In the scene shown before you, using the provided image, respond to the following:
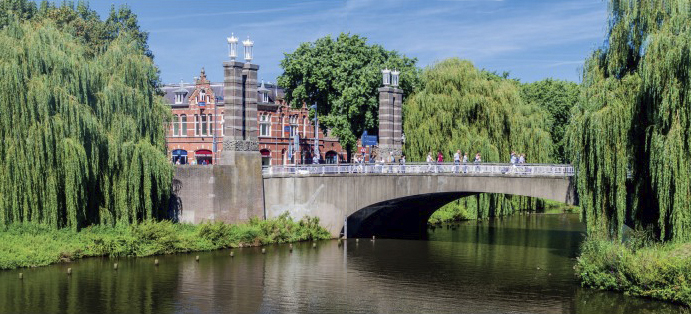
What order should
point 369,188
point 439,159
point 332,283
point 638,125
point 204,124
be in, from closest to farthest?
1. point 638,125
2. point 332,283
3. point 369,188
4. point 439,159
5. point 204,124

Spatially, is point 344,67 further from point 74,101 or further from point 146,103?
point 74,101

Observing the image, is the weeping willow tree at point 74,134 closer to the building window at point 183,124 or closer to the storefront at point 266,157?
the storefront at point 266,157

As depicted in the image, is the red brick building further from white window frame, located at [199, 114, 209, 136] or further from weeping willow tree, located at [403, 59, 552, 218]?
weeping willow tree, located at [403, 59, 552, 218]

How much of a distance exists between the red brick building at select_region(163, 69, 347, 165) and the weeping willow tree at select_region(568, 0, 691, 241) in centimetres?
4107

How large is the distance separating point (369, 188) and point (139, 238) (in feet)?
45.0

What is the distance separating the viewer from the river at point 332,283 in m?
26.8

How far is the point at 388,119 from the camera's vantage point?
166ft

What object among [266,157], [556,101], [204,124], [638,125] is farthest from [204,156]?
[638,125]

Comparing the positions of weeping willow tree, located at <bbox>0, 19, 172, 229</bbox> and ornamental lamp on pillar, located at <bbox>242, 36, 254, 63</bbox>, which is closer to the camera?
weeping willow tree, located at <bbox>0, 19, 172, 229</bbox>

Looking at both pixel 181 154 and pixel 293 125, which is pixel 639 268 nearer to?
pixel 293 125

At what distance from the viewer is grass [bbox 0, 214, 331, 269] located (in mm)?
33156

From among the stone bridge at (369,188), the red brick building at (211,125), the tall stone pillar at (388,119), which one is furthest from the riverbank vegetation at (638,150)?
the red brick building at (211,125)

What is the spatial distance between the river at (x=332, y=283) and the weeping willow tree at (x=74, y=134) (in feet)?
10.2

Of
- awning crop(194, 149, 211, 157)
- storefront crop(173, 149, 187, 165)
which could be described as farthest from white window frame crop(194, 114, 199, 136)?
storefront crop(173, 149, 187, 165)
